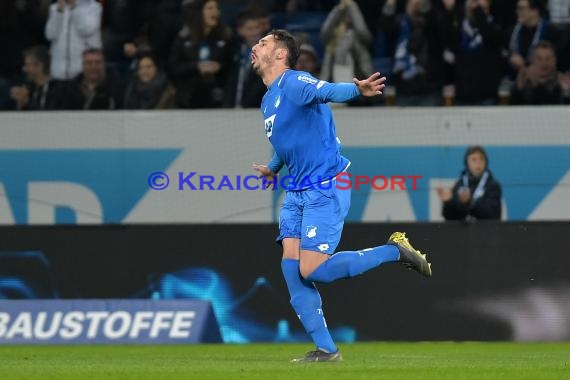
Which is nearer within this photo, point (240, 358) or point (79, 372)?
point (79, 372)

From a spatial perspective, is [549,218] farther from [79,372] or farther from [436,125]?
→ [79,372]

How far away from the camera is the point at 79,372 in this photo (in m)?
8.65

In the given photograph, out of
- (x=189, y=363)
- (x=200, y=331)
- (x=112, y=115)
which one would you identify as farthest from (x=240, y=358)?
(x=112, y=115)

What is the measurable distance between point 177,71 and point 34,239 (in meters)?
2.95

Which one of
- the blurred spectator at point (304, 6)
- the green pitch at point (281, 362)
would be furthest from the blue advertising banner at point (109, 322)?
the blurred spectator at point (304, 6)

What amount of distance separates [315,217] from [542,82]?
632 cm

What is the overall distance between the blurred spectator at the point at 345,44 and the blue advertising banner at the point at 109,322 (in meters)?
3.25

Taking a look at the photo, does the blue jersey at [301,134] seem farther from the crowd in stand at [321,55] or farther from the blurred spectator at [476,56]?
the blurred spectator at [476,56]

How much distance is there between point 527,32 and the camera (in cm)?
1510

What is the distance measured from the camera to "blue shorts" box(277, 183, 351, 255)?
9008 mm

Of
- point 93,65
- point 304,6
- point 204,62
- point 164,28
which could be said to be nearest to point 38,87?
point 93,65

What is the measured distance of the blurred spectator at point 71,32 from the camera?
15555 millimetres

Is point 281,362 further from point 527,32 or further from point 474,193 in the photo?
point 527,32

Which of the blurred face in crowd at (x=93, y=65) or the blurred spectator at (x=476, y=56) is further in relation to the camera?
the blurred face in crowd at (x=93, y=65)
